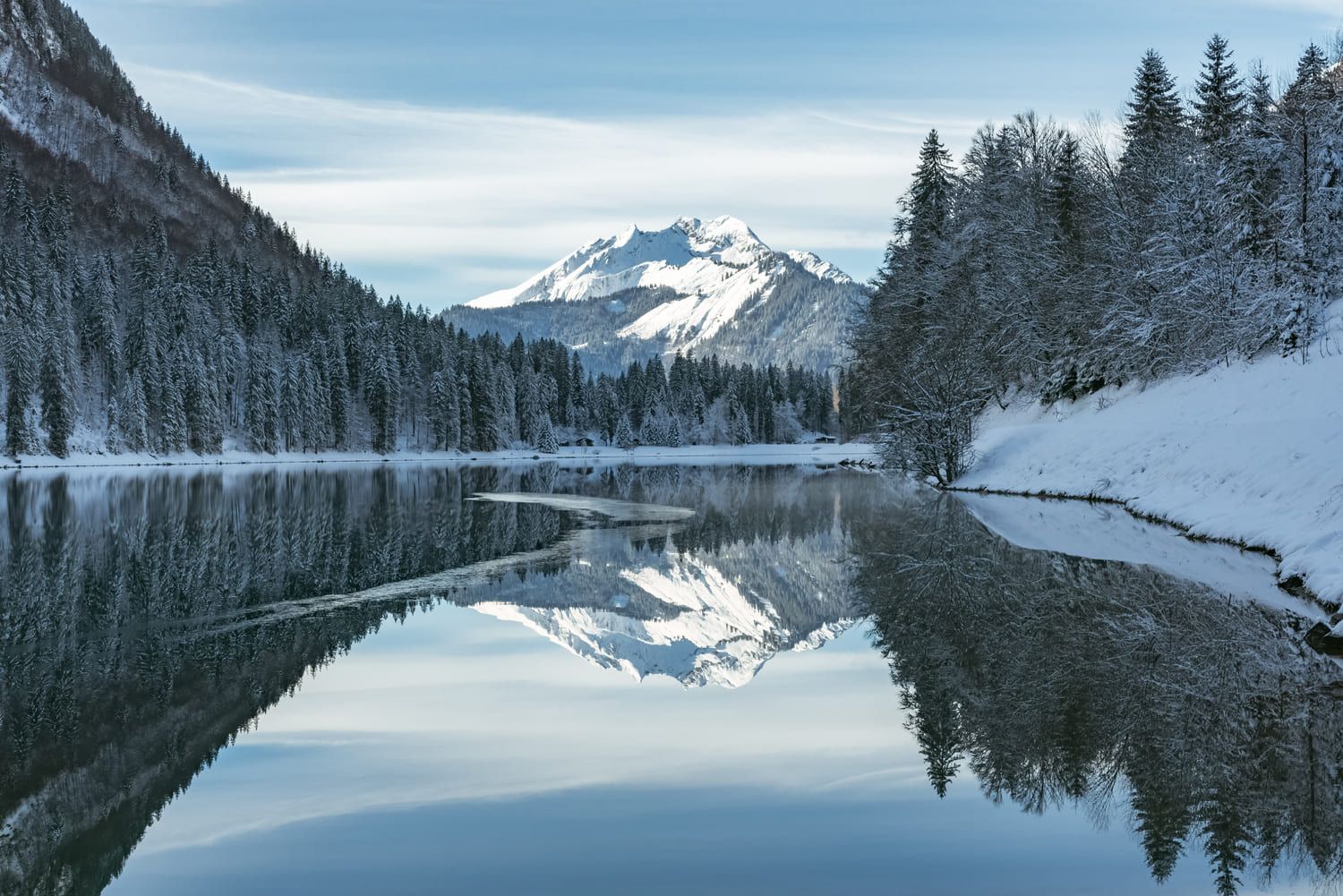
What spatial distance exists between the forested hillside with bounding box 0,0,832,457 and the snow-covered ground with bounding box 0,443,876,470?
1.92m

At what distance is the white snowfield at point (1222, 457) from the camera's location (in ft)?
70.3

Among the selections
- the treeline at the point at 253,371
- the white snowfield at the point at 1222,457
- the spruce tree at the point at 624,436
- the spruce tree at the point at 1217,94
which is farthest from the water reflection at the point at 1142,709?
the spruce tree at the point at 624,436

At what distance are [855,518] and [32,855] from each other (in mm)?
33014

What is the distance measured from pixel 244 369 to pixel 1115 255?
116m

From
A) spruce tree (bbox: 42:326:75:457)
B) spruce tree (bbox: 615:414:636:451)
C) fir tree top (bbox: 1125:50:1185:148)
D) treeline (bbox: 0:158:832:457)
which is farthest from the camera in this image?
spruce tree (bbox: 615:414:636:451)

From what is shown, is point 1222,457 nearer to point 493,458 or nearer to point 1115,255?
point 1115,255

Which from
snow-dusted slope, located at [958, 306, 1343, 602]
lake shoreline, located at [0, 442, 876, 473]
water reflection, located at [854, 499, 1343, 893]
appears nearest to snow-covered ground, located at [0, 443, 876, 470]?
lake shoreline, located at [0, 442, 876, 473]

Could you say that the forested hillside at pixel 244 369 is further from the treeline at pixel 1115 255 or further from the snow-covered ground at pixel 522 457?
the treeline at pixel 1115 255

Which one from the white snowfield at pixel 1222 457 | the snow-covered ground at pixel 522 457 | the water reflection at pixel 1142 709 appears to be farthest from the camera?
the snow-covered ground at pixel 522 457

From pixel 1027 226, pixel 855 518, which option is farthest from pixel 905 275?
pixel 855 518

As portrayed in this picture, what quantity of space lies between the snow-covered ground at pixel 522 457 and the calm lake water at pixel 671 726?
3228 inches

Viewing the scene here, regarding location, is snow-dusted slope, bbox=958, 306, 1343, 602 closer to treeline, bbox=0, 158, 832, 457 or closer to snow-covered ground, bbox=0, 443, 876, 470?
A: snow-covered ground, bbox=0, 443, 876, 470

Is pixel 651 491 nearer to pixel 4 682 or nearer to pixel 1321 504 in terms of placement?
pixel 1321 504

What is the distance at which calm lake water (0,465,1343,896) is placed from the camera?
27.5ft
